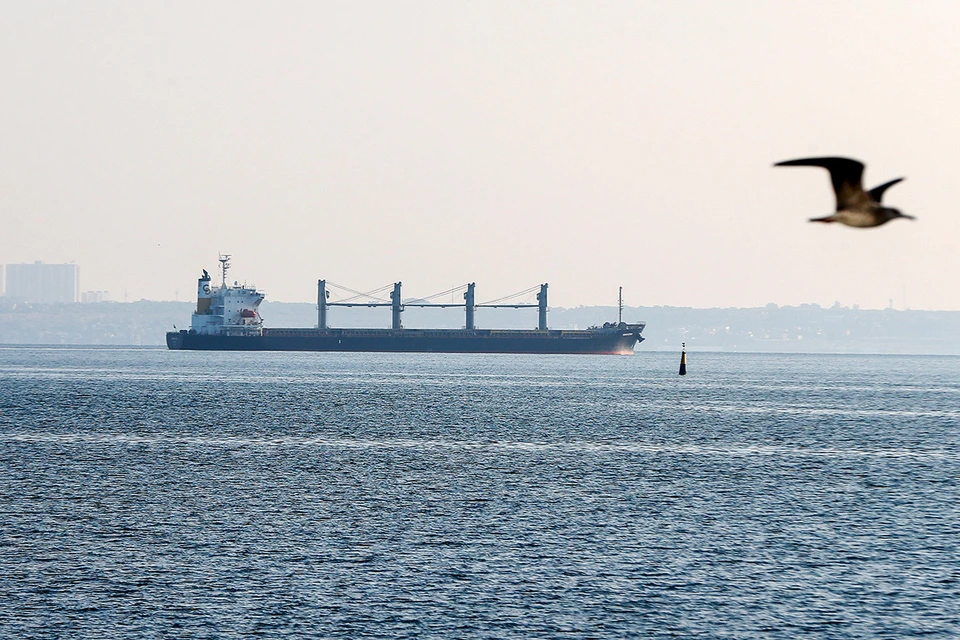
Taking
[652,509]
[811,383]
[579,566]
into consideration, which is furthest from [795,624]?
[811,383]

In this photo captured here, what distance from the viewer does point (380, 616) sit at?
27.4 m

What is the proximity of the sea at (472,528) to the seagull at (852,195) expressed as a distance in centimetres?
2240

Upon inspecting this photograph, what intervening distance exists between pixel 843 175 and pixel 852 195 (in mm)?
162

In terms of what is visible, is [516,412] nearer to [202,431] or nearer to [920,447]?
[202,431]

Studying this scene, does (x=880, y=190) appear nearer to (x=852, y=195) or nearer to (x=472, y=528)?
(x=852, y=195)

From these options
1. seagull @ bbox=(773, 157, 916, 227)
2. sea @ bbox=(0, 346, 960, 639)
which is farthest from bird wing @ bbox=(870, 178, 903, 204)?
sea @ bbox=(0, 346, 960, 639)

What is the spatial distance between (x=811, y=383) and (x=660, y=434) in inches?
4261

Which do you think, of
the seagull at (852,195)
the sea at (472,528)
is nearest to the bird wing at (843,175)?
the seagull at (852,195)

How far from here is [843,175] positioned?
4.55 meters

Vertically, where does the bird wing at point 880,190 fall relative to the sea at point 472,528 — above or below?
above

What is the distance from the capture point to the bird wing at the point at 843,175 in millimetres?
4391

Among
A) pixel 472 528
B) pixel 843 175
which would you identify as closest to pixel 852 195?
pixel 843 175

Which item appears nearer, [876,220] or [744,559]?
[876,220]

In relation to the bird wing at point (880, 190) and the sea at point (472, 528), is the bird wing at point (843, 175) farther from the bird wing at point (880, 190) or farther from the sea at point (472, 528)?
the sea at point (472, 528)
